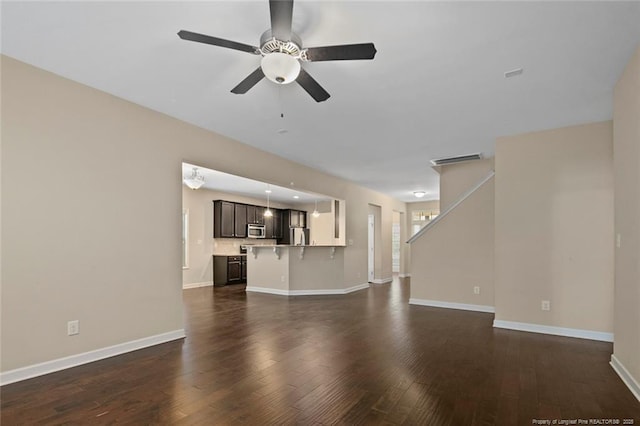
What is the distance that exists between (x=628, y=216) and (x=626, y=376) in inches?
52.1

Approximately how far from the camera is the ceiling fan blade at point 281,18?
1.91m

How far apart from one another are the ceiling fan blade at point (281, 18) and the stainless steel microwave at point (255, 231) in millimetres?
8187

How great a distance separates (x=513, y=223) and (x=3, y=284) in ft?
18.3

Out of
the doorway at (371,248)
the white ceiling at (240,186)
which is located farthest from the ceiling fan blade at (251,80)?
the doorway at (371,248)

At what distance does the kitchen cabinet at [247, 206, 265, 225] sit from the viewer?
10.1m

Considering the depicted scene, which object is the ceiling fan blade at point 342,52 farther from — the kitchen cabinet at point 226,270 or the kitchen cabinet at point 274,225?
the kitchen cabinet at point 274,225

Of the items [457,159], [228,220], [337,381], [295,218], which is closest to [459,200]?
[457,159]

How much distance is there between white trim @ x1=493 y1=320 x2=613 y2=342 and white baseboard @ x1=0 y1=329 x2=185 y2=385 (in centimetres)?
427

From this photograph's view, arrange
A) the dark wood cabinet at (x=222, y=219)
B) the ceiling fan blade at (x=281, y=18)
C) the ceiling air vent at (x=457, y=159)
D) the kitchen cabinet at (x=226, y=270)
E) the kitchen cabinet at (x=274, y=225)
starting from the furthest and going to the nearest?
the kitchen cabinet at (x=274, y=225), the dark wood cabinet at (x=222, y=219), the kitchen cabinet at (x=226, y=270), the ceiling air vent at (x=457, y=159), the ceiling fan blade at (x=281, y=18)

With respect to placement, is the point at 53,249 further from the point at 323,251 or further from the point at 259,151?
the point at 323,251

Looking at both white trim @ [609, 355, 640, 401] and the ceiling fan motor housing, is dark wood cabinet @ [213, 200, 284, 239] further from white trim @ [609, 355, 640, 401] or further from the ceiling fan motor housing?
white trim @ [609, 355, 640, 401]

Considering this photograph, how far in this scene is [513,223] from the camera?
15.0 ft

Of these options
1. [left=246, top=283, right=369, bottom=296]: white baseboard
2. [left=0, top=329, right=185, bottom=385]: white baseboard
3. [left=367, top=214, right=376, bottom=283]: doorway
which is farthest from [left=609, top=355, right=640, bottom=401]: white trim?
[left=367, top=214, right=376, bottom=283]: doorway

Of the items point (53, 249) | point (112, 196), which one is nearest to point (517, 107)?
point (112, 196)
